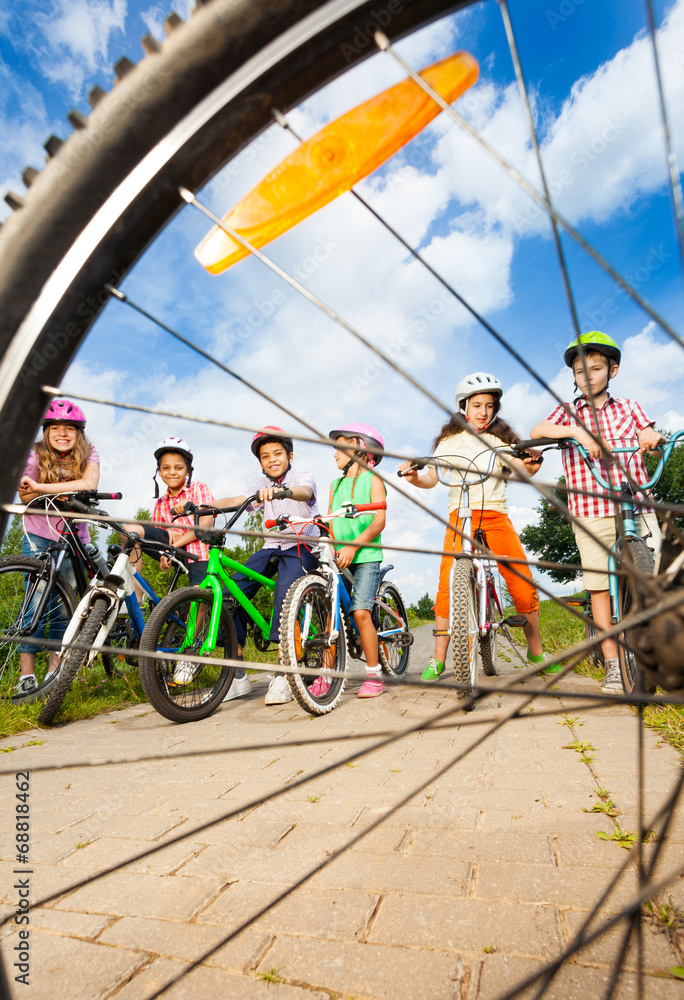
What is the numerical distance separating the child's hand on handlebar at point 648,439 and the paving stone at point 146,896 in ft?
10.6

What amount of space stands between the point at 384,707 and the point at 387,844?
7.14 feet

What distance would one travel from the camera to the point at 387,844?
1761 mm

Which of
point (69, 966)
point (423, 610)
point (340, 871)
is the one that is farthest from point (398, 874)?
point (423, 610)

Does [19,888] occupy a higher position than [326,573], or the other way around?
[326,573]

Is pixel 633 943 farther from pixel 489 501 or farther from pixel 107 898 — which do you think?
pixel 489 501

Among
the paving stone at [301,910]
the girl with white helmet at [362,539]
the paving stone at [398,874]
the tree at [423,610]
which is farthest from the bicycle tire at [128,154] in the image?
the tree at [423,610]

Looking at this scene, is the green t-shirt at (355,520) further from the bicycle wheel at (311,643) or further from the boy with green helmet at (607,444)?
the boy with green helmet at (607,444)

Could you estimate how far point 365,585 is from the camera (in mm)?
4574

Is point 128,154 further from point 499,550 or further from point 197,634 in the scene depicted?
point 499,550

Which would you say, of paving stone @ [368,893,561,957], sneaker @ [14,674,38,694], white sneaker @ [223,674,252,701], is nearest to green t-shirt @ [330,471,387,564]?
white sneaker @ [223,674,252,701]

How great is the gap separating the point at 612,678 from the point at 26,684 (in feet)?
12.6

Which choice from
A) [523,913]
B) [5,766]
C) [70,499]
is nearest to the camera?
[523,913]

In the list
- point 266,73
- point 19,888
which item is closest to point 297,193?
point 266,73

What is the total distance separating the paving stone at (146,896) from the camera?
56.8 inches
